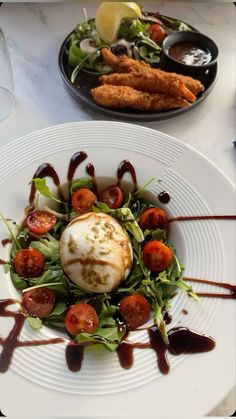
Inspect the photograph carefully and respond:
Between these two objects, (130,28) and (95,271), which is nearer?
(95,271)

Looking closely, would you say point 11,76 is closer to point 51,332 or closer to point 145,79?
point 145,79

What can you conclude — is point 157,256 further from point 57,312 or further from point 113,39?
point 113,39

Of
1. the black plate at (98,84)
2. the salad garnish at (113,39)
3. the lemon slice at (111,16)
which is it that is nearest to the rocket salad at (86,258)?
the black plate at (98,84)

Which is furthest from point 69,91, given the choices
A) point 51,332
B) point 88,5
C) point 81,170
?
point 51,332

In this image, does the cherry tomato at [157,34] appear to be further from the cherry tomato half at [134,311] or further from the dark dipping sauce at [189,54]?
the cherry tomato half at [134,311]

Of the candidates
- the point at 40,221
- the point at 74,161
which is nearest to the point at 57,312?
the point at 40,221

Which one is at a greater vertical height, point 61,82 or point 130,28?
point 130,28

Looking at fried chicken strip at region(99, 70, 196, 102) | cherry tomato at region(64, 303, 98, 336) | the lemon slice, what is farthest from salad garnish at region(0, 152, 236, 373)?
the lemon slice
